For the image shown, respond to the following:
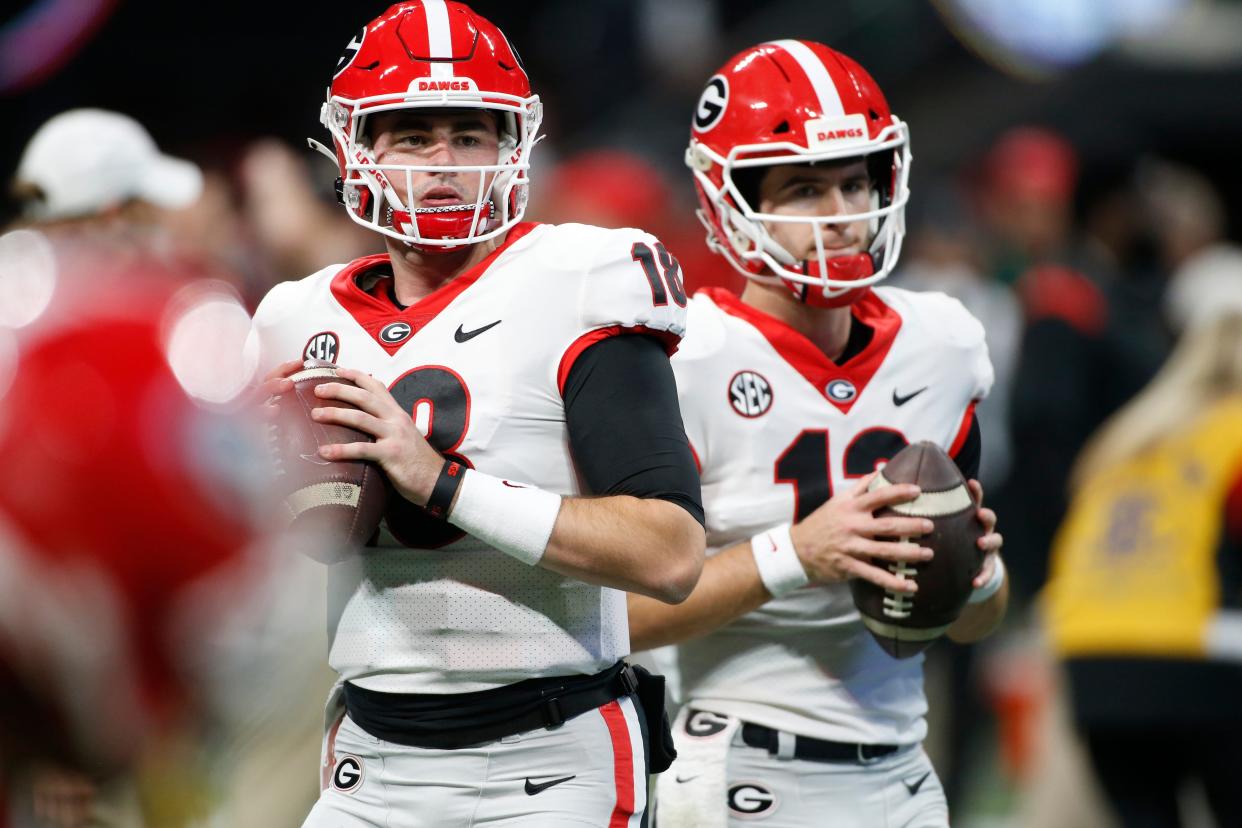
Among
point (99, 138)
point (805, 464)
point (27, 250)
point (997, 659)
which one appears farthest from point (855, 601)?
point (997, 659)

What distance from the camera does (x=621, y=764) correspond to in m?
2.83

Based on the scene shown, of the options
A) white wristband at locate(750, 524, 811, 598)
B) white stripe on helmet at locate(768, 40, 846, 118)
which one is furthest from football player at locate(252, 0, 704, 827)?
white stripe on helmet at locate(768, 40, 846, 118)

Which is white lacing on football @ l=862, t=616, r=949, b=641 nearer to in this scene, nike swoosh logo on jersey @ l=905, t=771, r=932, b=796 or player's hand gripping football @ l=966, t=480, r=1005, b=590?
player's hand gripping football @ l=966, t=480, r=1005, b=590

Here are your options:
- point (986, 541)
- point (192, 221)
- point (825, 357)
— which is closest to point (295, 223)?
point (192, 221)

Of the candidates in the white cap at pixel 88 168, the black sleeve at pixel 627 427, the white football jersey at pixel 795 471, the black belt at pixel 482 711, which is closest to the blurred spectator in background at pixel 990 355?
the white cap at pixel 88 168

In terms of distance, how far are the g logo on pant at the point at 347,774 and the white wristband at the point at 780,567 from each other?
806mm

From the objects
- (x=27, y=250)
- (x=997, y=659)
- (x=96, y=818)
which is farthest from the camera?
(x=997, y=659)

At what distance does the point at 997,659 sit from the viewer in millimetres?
8555

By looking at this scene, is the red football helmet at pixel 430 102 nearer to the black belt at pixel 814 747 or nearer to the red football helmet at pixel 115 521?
the black belt at pixel 814 747

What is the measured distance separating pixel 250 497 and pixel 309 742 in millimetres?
3392

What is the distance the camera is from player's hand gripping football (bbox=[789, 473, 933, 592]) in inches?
122

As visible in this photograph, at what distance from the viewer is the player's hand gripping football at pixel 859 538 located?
3104 mm

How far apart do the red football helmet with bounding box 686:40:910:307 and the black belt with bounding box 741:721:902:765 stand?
84cm

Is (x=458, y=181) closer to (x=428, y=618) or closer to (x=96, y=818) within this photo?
(x=428, y=618)
